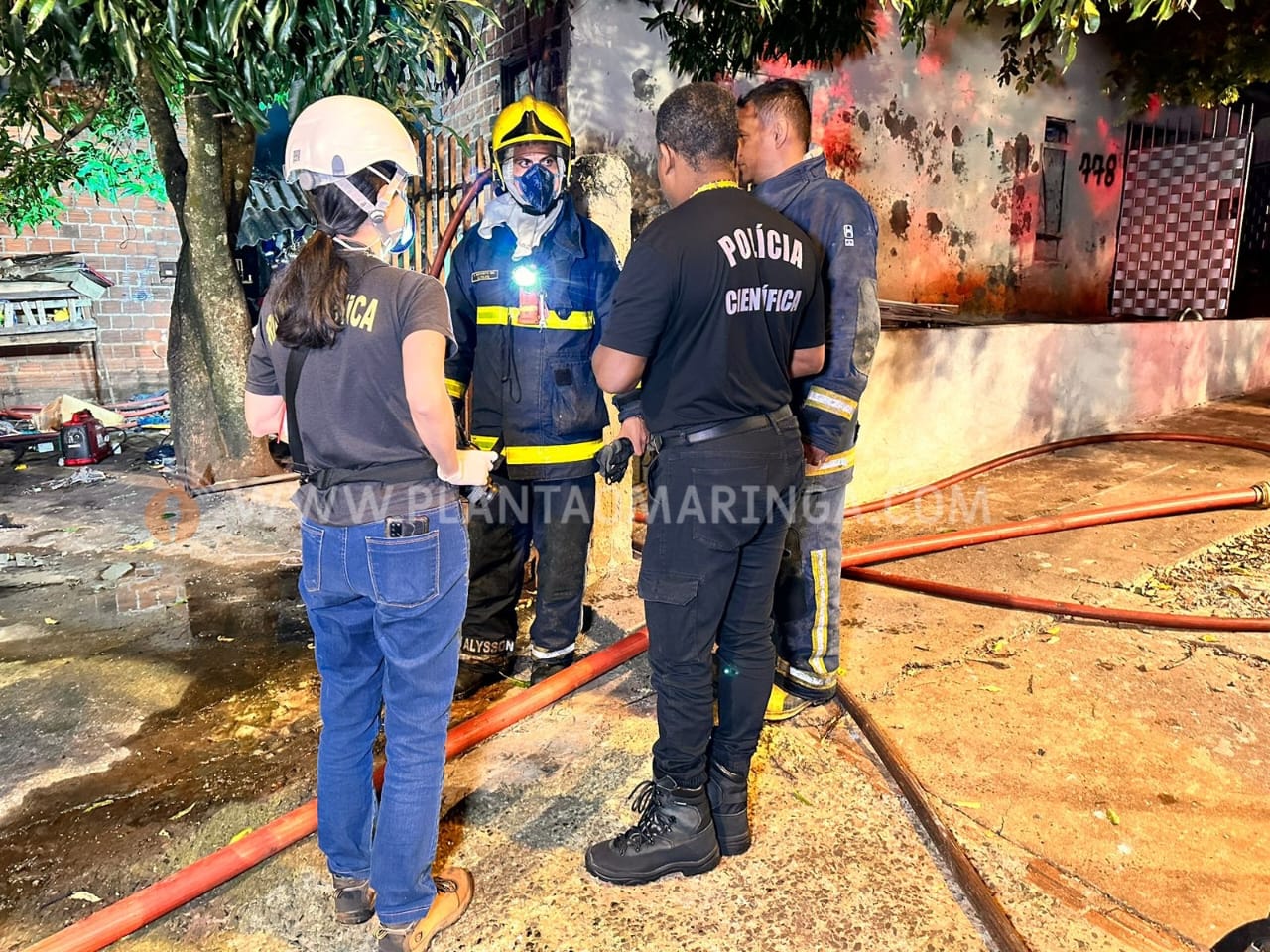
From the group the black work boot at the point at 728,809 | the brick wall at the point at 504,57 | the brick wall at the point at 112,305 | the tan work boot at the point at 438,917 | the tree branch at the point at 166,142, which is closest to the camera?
the tan work boot at the point at 438,917

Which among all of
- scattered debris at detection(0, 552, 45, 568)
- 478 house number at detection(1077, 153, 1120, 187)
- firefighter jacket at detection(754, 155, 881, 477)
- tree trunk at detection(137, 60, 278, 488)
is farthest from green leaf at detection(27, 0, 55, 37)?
478 house number at detection(1077, 153, 1120, 187)

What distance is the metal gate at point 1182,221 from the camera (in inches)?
379

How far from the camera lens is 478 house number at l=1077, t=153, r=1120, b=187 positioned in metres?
9.77

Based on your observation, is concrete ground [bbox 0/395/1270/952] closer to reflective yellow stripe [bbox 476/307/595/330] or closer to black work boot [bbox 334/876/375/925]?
black work boot [bbox 334/876/375/925]

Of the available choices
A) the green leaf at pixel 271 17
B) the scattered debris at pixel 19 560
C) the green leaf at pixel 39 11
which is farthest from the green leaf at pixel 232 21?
the scattered debris at pixel 19 560

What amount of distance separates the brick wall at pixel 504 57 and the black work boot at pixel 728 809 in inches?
196

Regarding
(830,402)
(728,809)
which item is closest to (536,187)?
(830,402)

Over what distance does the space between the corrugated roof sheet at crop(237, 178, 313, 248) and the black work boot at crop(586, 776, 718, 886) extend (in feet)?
29.8

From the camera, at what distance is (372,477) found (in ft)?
6.05

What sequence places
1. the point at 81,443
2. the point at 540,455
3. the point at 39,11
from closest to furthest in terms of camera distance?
the point at 39,11 < the point at 540,455 < the point at 81,443

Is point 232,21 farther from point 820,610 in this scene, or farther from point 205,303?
point 205,303

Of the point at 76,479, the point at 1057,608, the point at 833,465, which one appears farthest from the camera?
the point at 76,479

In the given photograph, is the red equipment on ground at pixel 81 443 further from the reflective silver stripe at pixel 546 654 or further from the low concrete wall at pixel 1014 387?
the low concrete wall at pixel 1014 387

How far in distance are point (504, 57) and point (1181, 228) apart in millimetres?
8205
